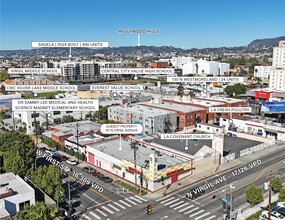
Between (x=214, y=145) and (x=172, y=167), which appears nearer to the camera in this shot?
(x=172, y=167)

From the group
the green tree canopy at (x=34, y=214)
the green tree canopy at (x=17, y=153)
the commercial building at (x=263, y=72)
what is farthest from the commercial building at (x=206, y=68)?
the green tree canopy at (x=34, y=214)

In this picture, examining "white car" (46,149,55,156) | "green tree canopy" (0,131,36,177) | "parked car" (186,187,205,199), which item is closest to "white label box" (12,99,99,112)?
"green tree canopy" (0,131,36,177)

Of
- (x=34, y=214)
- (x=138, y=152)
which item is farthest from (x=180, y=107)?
(x=34, y=214)

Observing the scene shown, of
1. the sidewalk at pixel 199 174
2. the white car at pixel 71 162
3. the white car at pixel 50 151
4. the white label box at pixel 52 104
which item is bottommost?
the sidewalk at pixel 199 174

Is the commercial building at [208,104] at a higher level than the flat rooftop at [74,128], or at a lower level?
higher

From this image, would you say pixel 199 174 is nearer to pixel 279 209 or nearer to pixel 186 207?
pixel 186 207

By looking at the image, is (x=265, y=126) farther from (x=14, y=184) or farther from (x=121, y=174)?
(x=14, y=184)

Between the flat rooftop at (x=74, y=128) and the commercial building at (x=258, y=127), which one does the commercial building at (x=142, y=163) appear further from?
the commercial building at (x=258, y=127)

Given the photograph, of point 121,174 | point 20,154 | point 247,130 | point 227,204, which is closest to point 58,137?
point 20,154

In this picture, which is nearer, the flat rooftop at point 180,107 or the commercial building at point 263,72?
the flat rooftop at point 180,107
